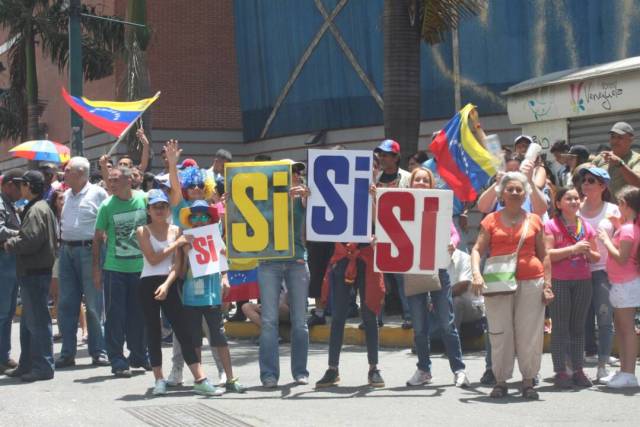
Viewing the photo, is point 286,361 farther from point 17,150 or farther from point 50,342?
point 17,150

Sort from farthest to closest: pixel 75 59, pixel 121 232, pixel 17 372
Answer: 1. pixel 75 59
2. pixel 121 232
3. pixel 17 372

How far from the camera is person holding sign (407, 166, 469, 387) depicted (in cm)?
914

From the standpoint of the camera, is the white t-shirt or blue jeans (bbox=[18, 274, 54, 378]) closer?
the white t-shirt

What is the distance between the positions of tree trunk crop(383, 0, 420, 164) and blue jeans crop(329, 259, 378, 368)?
4591 mm

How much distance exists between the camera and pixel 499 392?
8.53m

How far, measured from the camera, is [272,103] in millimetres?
29656

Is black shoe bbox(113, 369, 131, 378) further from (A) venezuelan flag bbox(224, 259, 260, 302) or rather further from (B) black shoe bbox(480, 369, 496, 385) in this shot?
(B) black shoe bbox(480, 369, 496, 385)

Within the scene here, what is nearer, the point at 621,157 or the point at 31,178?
the point at 31,178

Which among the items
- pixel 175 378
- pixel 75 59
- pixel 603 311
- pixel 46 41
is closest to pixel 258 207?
pixel 175 378

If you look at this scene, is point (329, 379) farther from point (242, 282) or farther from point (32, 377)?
point (32, 377)

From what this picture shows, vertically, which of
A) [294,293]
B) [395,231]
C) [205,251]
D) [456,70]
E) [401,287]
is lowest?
[401,287]

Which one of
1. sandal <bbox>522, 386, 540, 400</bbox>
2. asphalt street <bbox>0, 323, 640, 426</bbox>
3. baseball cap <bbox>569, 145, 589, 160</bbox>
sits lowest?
asphalt street <bbox>0, 323, 640, 426</bbox>

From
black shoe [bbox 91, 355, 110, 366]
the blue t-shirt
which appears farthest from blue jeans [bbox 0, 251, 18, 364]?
the blue t-shirt

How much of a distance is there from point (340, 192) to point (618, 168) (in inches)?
123
